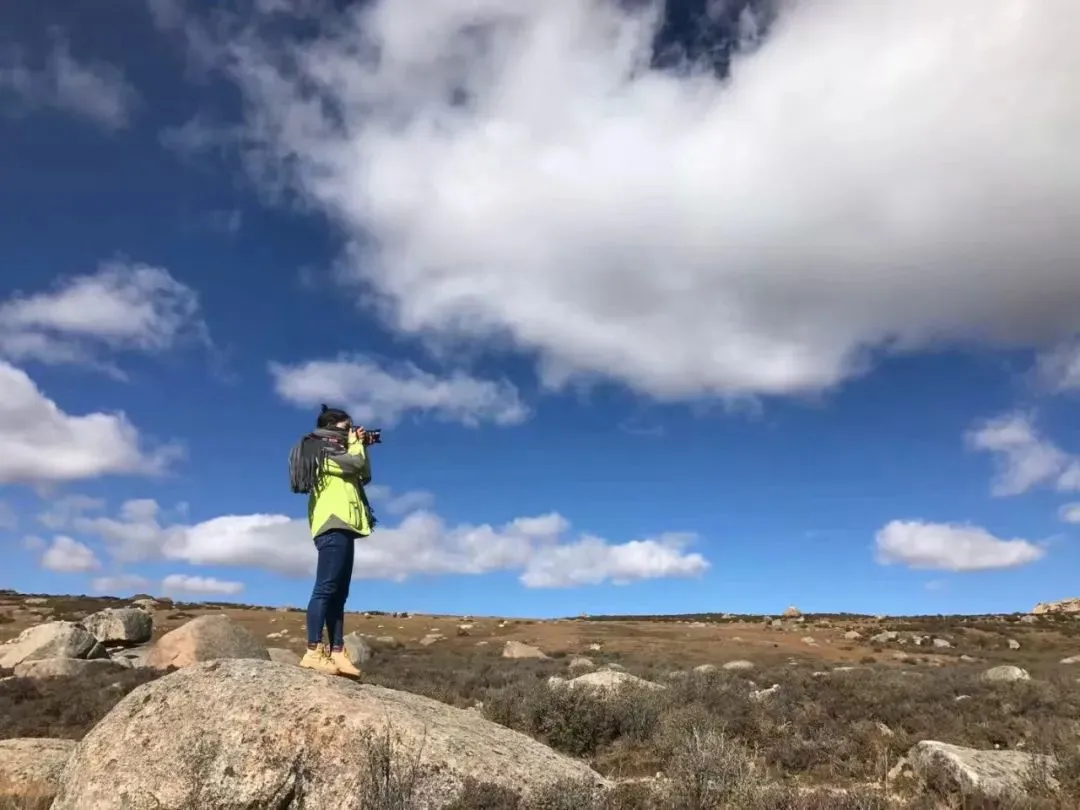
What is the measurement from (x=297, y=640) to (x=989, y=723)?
33.3 meters

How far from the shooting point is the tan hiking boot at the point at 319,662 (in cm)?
769

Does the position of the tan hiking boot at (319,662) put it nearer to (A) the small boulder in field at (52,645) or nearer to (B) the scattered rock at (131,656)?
(B) the scattered rock at (131,656)

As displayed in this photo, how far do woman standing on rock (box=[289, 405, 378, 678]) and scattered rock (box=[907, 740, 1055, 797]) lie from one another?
5640mm

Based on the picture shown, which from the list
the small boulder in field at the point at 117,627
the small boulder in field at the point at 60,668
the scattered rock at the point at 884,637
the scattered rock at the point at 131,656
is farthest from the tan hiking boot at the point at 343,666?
the scattered rock at the point at 884,637

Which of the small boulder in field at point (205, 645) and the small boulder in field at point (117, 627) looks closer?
the small boulder in field at point (205, 645)

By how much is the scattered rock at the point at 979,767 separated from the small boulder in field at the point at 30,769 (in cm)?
817

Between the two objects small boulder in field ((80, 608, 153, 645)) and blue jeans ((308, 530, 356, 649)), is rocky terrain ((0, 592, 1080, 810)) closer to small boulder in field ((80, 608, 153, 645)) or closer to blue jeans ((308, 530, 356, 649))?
blue jeans ((308, 530, 356, 649))

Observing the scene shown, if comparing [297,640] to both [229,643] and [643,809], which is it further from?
[643,809]

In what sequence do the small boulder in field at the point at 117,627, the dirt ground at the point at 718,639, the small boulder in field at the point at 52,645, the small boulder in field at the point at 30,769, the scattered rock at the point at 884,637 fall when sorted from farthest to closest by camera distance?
the scattered rock at the point at 884,637 < the dirt ground at the point at 718,639 < the small boulder in field at the point at 117,627 < the small boulder in field at the point at 52,645 < the small boulder in field at the point at 30,769

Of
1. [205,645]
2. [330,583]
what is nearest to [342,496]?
[330,583]

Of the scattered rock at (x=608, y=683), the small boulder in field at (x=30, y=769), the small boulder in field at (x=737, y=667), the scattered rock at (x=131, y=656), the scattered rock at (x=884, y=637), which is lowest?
the small boulder in field at (x=30, y=769)

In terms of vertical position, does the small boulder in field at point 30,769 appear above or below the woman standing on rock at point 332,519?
below

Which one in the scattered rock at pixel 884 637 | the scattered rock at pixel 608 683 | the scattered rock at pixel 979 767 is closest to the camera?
the scattered rock at pixel 979 767

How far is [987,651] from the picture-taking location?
143 feet
